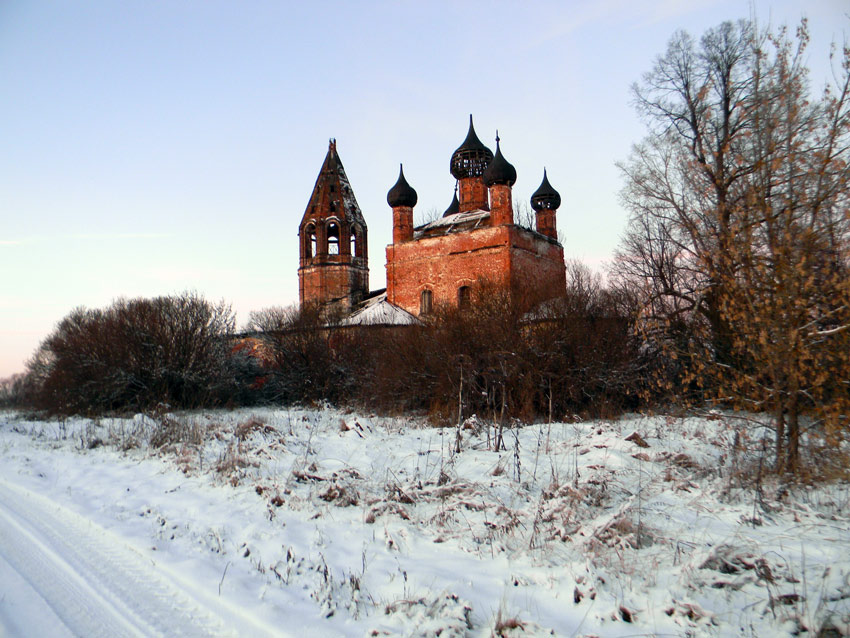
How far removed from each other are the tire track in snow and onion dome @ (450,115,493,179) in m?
23.4

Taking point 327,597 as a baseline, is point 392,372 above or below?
above

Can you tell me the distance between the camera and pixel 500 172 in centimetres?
2194

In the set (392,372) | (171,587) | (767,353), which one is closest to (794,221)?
(767,353)

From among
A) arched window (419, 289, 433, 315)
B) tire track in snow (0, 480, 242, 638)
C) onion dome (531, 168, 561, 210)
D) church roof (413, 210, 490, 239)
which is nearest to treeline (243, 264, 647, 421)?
tire track in snow (0, 480, 242, 638)

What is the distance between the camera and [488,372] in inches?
497

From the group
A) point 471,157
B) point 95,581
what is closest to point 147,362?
point 95,581

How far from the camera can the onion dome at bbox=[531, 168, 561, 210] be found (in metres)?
26.8

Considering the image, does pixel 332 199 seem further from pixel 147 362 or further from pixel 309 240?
pixel 147 362

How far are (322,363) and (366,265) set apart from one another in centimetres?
1163

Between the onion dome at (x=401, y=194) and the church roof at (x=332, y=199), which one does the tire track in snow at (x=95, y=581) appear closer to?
the onion dome at (x=401, y=194)

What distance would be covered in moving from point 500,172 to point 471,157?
4.54 metres

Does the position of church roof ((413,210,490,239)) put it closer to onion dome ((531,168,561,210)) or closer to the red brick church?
the red brick church

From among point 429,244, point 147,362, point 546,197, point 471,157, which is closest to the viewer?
point 147,362

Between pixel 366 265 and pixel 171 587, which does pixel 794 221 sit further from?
pixel 366 265
